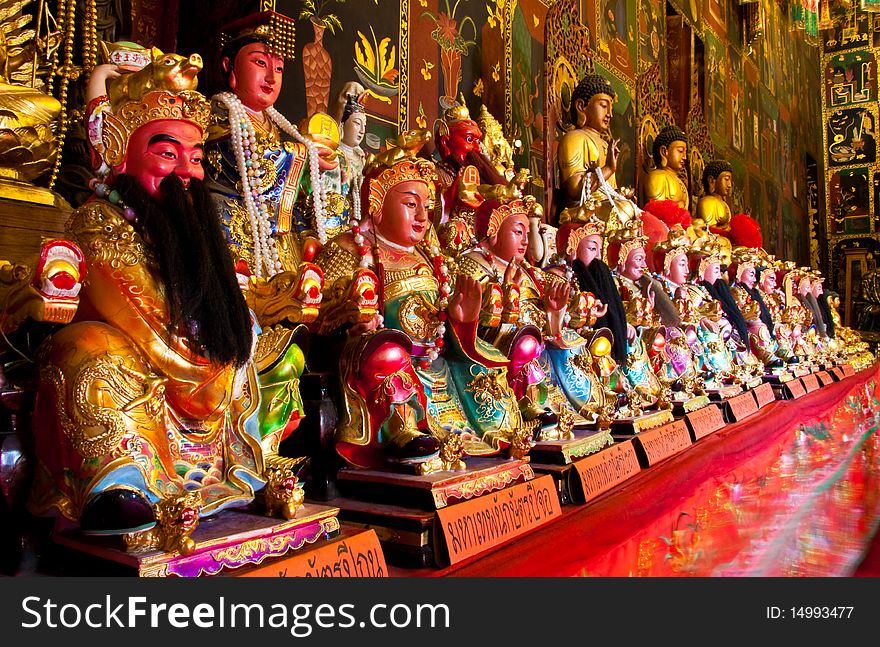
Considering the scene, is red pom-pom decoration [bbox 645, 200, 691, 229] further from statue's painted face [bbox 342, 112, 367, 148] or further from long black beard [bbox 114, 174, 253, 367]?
long black beard [bbox 114, 174, 253, 367]

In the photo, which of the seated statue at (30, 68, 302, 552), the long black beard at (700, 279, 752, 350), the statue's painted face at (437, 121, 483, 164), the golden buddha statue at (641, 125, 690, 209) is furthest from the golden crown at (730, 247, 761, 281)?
the seated statue at (30, 68, 302, 552)

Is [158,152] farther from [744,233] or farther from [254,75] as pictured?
[744,233]

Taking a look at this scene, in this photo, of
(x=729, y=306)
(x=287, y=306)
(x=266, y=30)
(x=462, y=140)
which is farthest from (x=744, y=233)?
(x=287, y=306)

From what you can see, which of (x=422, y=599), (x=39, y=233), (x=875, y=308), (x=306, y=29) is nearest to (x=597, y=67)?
(x=306, y=29)

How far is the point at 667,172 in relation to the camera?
6645 millimetres

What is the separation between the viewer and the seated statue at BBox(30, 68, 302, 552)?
1.36m

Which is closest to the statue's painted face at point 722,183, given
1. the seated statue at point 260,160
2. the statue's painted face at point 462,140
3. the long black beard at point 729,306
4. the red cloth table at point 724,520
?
the long black beard at point 729,306

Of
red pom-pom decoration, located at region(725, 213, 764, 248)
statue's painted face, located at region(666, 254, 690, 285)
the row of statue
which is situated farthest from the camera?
red pom-pom decoration, located at region(725, 213, 764, 248)

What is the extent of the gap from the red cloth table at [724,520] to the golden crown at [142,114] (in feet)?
3.81

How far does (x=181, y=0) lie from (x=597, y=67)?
421 centimetres

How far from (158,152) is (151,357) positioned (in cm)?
45

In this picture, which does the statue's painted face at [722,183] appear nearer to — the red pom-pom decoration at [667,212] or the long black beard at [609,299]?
the red pom-pom decoration at [667,212]

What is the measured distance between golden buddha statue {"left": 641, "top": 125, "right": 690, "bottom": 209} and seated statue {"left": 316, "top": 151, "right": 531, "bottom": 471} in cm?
460

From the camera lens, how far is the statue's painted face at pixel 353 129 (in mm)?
2869
